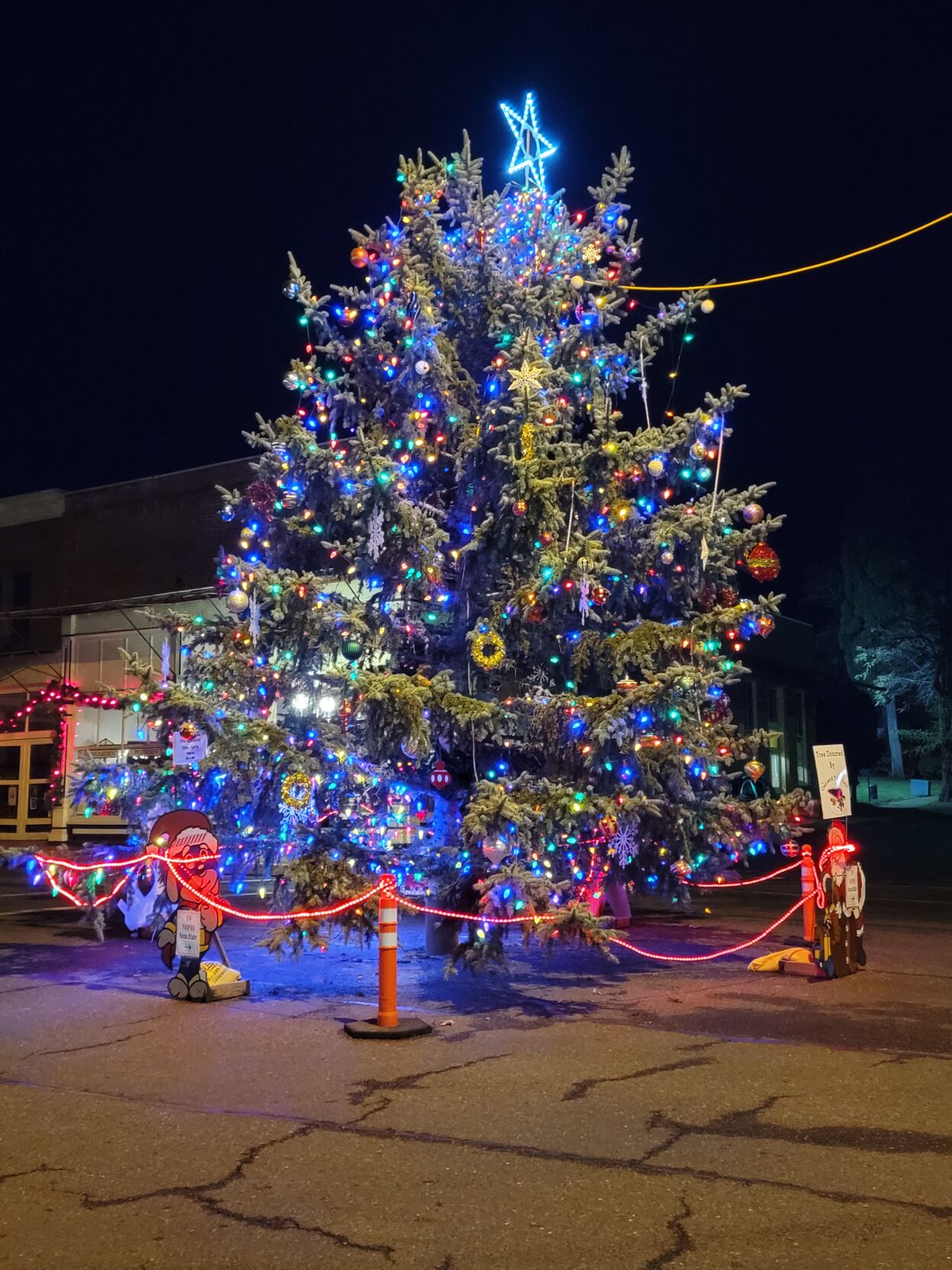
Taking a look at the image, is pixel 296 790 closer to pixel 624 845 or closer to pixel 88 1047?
pixel 88 1047

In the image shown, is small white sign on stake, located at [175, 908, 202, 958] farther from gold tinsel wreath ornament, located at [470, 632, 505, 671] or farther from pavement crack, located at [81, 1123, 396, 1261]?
pavement crack, located at [81, 1123, 396, 1261]

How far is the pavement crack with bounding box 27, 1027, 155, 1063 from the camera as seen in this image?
8180 mm

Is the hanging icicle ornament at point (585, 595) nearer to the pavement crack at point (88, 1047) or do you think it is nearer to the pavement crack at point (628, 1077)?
the pavement crack at point (628, 1077)

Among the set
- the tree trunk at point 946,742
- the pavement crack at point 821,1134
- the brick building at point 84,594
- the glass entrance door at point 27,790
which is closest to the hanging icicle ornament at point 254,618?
the pavement crack at point 821,1134

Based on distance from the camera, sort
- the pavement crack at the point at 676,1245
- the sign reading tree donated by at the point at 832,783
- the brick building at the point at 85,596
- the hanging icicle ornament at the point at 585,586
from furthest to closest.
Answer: the brick building at the point at 85,596 → the sign reading tree donated by at the point at 832,783 → the hanging icicle ornament at the point at 585,586 → the pavement crack at the point at 676,1245

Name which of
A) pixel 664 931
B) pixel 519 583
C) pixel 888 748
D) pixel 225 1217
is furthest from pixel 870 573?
pixel 225 1217

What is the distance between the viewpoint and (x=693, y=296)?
11.8 m

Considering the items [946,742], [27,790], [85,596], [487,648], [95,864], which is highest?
[85,596]

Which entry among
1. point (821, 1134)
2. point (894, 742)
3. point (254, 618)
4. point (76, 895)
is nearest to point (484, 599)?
point (254, 618)

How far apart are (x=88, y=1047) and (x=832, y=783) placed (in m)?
6.84

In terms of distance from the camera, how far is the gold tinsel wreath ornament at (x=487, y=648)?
1104 cm

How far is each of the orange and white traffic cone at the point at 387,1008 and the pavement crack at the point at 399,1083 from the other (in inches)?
33.6

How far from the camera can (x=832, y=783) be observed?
1116cm

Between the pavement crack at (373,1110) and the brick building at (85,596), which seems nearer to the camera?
the pavement crack at (373,1110)
